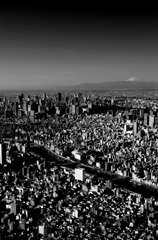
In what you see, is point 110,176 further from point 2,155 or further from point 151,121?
point 151,121

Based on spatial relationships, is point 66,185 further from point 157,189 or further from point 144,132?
point 144,132

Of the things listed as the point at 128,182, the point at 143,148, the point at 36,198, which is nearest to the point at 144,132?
the point at 143,148

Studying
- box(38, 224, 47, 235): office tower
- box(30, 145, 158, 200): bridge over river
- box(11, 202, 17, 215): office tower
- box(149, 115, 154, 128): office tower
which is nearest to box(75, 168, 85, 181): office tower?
box(30, 145, 158, 200): bridge over river

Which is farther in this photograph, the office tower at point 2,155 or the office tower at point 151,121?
the office tower at point 151,121

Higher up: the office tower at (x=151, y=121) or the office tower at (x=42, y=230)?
the office tower at (x=151, y=121)

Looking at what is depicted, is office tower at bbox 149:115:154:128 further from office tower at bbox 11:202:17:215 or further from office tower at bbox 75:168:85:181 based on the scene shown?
office tower at bbox 11:202:17:215

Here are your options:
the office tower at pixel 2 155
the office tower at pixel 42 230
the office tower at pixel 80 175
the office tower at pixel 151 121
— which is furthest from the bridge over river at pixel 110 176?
the office tower at pixel 151 121

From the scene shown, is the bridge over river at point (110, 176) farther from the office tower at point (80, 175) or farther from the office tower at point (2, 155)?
the office tower at point (2, 155)

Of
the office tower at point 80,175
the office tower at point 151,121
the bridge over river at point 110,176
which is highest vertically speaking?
the office tower at point 151,121
